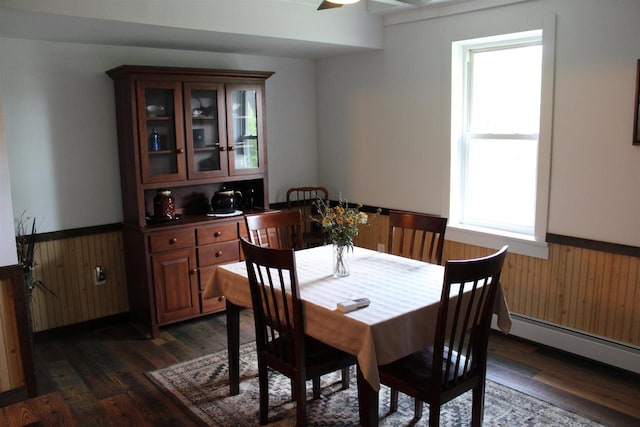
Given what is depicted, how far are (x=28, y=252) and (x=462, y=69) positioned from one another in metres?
3.29

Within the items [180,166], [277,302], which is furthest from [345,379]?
[180,166]

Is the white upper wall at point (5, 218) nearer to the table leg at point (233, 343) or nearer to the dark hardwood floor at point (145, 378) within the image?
the dark hardwood floor at point (145, 378)

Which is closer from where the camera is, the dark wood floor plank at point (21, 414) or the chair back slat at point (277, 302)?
the chair back slat at point (277, 302)

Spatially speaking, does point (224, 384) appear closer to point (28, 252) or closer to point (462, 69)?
point (28, 252)

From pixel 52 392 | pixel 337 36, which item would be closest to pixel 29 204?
pixel 52 392

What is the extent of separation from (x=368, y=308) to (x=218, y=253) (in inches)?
84.8

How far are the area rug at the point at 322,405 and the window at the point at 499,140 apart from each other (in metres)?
1.11

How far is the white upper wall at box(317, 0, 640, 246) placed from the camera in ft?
10.4

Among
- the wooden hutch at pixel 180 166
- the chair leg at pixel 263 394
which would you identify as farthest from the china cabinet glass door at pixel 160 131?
the chair leg at pixel 263 394

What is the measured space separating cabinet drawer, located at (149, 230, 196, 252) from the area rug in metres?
0.93

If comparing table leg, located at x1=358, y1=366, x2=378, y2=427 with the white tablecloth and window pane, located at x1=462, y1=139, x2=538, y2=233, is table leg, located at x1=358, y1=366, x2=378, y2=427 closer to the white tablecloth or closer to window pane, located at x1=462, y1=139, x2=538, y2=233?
the white tablecloth

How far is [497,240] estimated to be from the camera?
3.87 meters

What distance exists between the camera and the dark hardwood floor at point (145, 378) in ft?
9.53

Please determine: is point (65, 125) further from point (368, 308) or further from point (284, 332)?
point (368, 308)
